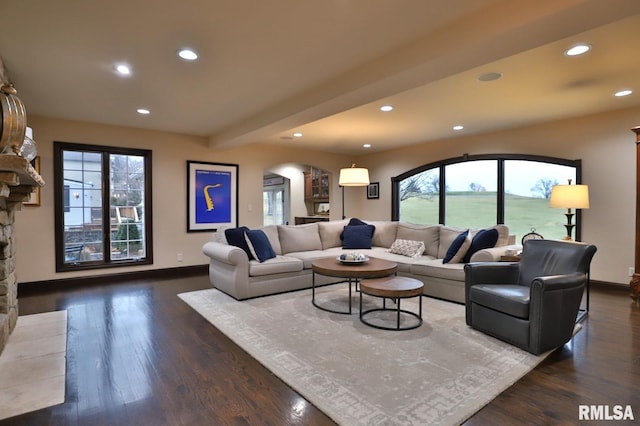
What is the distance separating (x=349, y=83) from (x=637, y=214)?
13.2 ft

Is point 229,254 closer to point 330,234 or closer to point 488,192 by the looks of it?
point 330,234

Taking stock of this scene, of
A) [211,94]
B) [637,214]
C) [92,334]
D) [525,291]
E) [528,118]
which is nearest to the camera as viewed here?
[525,291]

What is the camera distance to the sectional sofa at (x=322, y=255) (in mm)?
4184

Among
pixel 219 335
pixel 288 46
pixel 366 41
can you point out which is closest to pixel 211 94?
pixel 288 46

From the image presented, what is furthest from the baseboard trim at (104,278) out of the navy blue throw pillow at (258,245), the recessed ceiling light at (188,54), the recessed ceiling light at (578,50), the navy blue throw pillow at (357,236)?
the recessed ceiling light at (578,50)

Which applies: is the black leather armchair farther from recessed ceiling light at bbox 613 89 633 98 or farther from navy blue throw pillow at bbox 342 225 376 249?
navy blue throw pillow at bbox 342 225 376 249

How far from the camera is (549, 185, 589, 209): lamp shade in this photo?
4004mm

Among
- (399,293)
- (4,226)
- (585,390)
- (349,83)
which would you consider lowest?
(585,390)

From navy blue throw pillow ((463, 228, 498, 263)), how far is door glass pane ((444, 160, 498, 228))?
2208mm

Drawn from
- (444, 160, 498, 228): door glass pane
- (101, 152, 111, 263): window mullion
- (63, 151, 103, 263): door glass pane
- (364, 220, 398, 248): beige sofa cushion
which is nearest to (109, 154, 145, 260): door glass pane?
(101, 152, 111, 263): window mullion

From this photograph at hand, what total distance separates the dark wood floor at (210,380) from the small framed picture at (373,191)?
5.13 m

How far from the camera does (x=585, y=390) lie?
2205 millimetres

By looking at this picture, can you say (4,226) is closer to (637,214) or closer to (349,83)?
(349,83)

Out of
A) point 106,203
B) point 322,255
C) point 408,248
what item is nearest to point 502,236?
point 408,248
